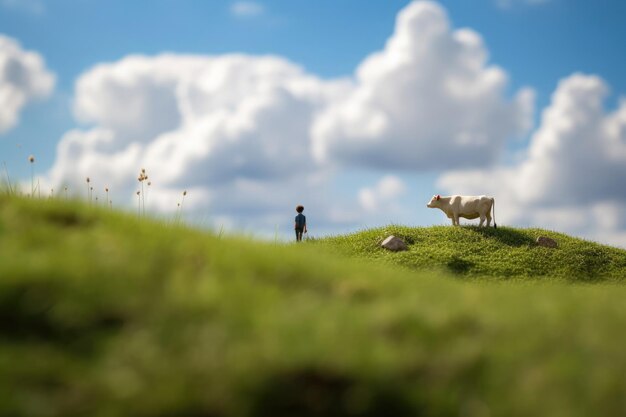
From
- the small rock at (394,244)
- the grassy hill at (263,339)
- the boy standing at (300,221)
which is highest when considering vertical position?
the boy standing at (300,221)

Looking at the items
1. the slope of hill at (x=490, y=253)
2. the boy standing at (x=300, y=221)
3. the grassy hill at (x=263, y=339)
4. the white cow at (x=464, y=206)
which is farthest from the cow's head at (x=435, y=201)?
the grassy hill at (x=263, y=339)

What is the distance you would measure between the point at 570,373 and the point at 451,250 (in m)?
18.1

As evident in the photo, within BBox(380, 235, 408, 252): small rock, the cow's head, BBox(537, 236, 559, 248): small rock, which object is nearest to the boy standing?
BBox(380, 235, 408, 252): small rock

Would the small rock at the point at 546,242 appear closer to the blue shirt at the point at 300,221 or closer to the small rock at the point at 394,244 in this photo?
the small rock at the point at 394,244

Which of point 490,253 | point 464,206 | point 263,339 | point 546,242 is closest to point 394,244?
point 490,253

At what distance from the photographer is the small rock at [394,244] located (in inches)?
941

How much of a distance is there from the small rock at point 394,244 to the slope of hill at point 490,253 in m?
0.25

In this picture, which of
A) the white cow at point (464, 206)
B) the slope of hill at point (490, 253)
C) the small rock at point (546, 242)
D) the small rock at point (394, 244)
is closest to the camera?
the slope of hill at point (490, 253)

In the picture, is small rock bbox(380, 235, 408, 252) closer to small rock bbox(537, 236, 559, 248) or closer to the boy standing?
the boy standing

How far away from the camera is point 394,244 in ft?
78.8

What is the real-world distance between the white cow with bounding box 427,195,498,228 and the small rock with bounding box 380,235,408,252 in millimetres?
4455

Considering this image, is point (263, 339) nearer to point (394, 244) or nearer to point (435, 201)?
point (394, 244)

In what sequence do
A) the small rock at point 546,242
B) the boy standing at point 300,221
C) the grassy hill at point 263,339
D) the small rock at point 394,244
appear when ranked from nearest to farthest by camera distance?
the grassy hill at point 263,339 → the small rock at point 394,244 → the boy standing at point 300,221 → the small rock at point 546,242

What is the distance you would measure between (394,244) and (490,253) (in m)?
3.51
